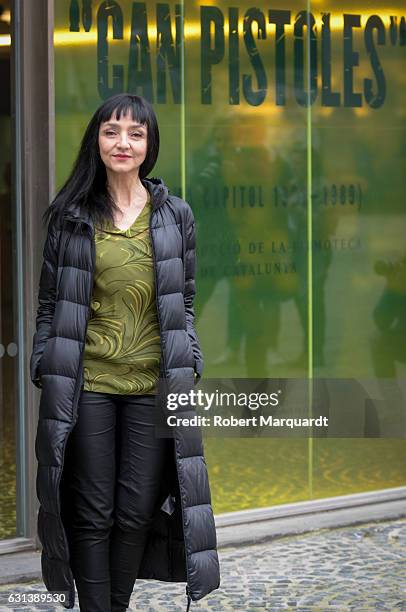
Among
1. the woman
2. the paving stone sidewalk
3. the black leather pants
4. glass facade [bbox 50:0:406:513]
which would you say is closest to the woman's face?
the woman

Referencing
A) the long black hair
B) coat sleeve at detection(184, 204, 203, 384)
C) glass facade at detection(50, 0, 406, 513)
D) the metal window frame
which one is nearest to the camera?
the long black hair

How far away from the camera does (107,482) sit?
172 inches

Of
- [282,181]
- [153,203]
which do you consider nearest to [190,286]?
[153,203]

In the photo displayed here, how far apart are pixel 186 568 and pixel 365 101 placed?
3278 mm

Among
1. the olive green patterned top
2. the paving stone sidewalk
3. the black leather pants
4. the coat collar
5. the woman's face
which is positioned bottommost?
the paving stone sidewalk

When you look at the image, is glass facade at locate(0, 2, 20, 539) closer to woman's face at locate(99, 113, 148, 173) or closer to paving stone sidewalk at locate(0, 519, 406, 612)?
paving stone sidewalk at locate(0, 519, 406, 612)

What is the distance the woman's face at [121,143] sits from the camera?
4371mm

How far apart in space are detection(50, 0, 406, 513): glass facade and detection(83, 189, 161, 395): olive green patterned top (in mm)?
1678

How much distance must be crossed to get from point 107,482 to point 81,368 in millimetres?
402

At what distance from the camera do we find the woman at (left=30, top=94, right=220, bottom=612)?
430 cm

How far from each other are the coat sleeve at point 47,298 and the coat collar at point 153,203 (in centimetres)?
10

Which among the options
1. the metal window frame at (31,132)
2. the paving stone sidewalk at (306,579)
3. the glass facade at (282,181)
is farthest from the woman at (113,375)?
the glass facade at (282,181)

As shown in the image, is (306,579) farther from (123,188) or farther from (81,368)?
(123,188)

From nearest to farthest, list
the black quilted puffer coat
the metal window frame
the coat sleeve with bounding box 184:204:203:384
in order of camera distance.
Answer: the black quilted puffer coat, the coat sleeve with bounding box 184:204:203:384, the metal window frame
